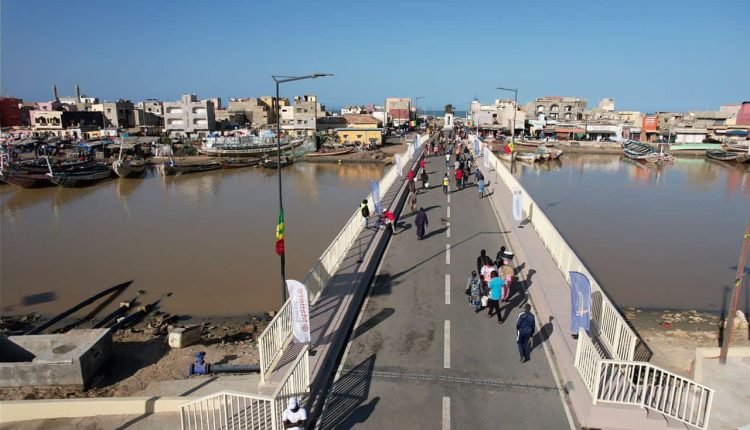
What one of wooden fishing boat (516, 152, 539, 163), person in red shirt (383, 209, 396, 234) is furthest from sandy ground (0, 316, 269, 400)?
wooden fishing boat (516, 152, 539, 163)

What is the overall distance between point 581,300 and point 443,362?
101 inches

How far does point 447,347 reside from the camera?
8.55 metres

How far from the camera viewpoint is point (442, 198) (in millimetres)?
22344

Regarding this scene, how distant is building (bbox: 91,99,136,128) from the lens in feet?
279

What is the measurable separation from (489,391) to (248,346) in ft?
23.4

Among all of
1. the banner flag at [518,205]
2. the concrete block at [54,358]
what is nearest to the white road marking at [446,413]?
the concrete block at [54,358]

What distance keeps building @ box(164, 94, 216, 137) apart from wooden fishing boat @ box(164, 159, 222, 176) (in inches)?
995

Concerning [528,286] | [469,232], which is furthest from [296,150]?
[528,286]

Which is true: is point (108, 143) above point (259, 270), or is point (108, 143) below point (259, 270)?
above

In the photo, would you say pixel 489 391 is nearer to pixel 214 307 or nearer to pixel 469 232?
pixel 469 232

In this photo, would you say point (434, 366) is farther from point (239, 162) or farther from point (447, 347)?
point (239, 162)

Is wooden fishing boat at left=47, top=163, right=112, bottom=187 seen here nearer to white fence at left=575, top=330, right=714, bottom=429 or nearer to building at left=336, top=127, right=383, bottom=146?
building at left=336, top=127, right=383, bottom=146

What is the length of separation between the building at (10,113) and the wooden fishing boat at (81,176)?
165 feet

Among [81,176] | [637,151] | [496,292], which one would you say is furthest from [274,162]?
[496,292]
